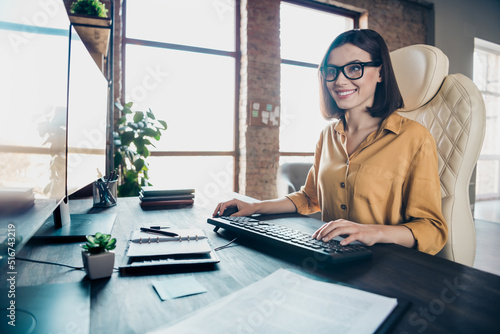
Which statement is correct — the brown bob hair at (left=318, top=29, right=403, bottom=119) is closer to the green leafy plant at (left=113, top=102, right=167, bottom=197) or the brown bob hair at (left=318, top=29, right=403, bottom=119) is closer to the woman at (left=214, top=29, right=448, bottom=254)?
the woman at (left=214, top=29, right=448, bottom=254)

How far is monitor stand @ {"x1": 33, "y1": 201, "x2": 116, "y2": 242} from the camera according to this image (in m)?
0.94

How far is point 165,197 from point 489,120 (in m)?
7.23

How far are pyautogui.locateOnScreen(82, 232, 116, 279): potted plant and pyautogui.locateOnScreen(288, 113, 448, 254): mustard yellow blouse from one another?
32.5 inches

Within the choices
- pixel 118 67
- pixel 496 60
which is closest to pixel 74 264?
pixel 118 67

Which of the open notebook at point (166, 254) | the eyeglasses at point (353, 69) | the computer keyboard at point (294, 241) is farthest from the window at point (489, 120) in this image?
the open notebook at point (166, 254)

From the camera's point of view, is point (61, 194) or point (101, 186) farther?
point (101, 186)

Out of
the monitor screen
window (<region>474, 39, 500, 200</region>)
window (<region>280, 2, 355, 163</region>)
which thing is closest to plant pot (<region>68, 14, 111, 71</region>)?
the monitor screen

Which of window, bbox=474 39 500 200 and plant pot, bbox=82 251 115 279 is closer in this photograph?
plant pot, bbox=82 251 115 279

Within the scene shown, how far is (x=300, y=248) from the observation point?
0.76m

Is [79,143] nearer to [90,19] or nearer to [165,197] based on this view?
[165,197]

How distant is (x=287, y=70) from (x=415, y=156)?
3.72m

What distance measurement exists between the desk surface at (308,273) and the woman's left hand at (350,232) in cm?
3

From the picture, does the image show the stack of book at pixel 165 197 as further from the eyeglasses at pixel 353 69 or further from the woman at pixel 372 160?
the eyeglasses at pixel 353 69

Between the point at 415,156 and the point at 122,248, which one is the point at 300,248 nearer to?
the point at 122,248
